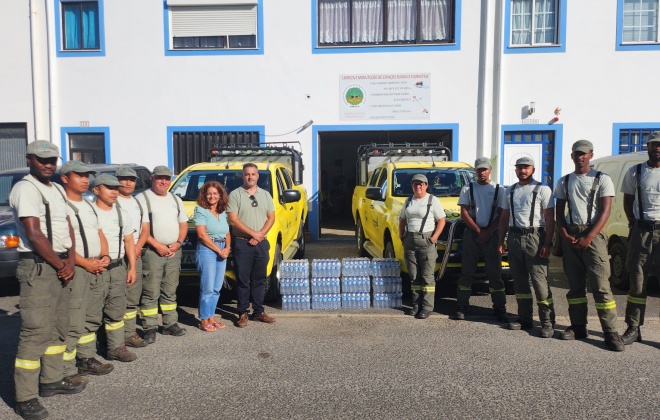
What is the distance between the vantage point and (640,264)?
17.3ft

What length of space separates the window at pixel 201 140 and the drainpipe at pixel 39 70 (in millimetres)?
3369

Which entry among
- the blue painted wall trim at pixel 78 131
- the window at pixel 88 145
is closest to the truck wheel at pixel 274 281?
the blue painted wall trim at pixel 78 131

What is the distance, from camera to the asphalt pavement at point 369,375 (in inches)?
154

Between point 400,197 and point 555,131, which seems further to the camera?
point 555,131

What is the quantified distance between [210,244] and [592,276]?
13.4 feet

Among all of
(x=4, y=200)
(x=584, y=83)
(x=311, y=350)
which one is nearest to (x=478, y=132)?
(x=584, y=83)

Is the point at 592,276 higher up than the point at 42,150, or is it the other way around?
the point at 42,150

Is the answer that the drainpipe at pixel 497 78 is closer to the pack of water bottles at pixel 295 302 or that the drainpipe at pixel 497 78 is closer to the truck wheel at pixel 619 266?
the truck wheel at pixel 619 266

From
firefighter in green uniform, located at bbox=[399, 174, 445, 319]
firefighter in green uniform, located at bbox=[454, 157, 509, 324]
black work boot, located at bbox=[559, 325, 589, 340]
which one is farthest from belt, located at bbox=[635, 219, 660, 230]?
firefighter in green uniform, located at bbox=[399, 174, 445, 319]

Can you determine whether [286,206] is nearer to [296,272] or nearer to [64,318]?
[296,272]

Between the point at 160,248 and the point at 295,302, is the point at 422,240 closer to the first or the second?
the point at 295,302

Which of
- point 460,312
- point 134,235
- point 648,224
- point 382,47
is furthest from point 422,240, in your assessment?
point 382,47

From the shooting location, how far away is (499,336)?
561 centimetres

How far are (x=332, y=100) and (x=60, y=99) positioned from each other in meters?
6.96
